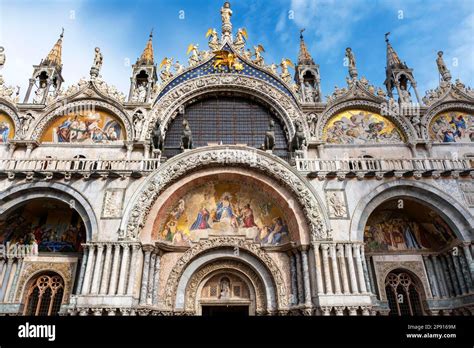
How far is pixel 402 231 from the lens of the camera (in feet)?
47.9

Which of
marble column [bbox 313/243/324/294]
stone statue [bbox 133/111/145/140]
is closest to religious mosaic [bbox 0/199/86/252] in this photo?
stone statue [bbox 133/111/145/140]

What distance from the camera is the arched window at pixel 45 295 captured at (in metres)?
13.2

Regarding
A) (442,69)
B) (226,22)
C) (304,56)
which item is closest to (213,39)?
(226,22)

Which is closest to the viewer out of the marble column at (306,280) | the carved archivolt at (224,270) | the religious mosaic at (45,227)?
the marble column at (306,280)

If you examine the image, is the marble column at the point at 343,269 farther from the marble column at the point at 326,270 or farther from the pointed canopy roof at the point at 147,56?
the pointed canopy roof at the point at 147,56

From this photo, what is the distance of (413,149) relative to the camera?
16172 millimetres

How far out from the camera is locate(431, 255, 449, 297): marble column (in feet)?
43.8

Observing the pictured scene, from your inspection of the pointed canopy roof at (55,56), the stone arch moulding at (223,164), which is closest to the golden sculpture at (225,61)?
the stone arch moulding at (223,164)

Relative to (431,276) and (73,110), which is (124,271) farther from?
(431,276)

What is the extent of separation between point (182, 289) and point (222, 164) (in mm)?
5665

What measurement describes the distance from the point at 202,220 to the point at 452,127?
1460 cm

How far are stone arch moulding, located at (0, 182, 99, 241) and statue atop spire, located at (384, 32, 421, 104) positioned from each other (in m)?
17.6

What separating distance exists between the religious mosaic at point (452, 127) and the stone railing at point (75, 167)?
15038 mm

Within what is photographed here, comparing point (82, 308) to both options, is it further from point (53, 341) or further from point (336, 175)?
point (336, 175)
